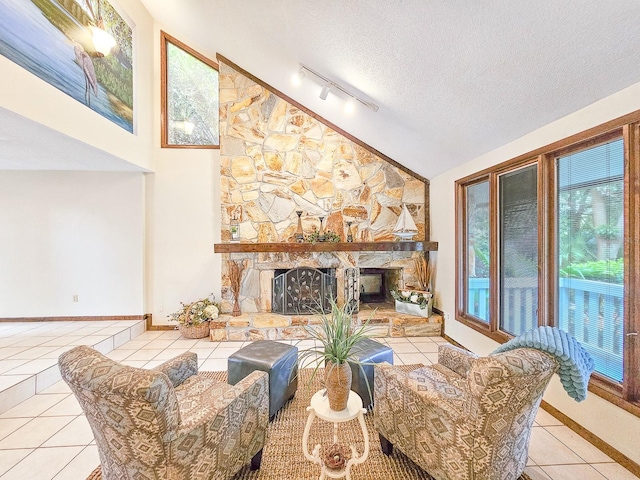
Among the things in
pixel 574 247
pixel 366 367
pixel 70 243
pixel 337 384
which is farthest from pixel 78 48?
pixel 574 247

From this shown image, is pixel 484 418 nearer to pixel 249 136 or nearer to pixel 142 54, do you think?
pixel 249 136

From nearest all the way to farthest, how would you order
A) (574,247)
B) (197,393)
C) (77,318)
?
(197,393) < (574,247) < (77,318)

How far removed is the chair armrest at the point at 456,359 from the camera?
1.92 metres

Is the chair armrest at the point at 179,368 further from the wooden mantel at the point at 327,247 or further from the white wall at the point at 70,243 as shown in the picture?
the white wall at the point at 70,243

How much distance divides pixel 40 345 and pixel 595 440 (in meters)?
5.15

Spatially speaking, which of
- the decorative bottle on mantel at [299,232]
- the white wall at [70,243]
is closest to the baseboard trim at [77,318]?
the white wall at [70,243]

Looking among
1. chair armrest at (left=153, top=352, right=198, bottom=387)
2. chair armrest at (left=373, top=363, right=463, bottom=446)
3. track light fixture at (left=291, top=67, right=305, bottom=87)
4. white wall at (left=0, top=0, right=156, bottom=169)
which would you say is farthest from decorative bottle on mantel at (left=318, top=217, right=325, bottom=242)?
white wall at (left=0, top=0, right=156, bottom=169)

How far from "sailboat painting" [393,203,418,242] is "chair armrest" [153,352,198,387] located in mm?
3164

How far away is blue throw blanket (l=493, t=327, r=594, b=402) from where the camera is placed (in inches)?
49.1

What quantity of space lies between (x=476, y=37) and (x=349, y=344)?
2062 mm

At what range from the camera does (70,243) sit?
406cm

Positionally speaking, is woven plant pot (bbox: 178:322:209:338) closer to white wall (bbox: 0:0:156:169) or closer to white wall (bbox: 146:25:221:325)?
white wall (bbox: 146:25:221:325)

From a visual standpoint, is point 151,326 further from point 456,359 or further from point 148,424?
point 456,359

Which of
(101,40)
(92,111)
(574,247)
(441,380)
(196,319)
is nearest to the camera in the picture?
(441,380)
